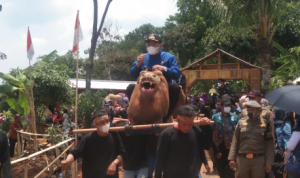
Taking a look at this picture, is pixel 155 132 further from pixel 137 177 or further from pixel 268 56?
pixel 268 56

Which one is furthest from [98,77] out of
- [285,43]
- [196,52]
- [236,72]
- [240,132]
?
[240,132]

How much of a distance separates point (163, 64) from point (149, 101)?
931 millimetres

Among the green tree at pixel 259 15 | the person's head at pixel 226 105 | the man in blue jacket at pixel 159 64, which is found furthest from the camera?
the green tree at pixel 259 15

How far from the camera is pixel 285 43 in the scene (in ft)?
72.6

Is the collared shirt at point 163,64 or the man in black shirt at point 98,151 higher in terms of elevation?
the collared shirt at point 163,64

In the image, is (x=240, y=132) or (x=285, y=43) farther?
(x=285, y=43)

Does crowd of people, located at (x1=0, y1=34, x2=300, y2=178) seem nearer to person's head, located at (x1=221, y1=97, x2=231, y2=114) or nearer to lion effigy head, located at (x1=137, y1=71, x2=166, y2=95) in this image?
person's head, located at (x1=221, y1=97, x2=231, y2=114)

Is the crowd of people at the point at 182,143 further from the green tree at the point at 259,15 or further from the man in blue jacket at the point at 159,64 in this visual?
the green tree at the point at 259,15

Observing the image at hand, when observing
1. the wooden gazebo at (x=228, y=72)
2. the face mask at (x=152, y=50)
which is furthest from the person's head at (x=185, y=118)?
the wooden gazebo at (x=228, y=72)

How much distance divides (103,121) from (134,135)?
78 centimetres

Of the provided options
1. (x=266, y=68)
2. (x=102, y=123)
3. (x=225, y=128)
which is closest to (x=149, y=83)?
(x=102, y=123)

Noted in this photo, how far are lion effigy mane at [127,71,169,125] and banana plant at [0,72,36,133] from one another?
621cm

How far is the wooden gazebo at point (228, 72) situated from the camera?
14023mm

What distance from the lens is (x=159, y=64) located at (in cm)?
605
